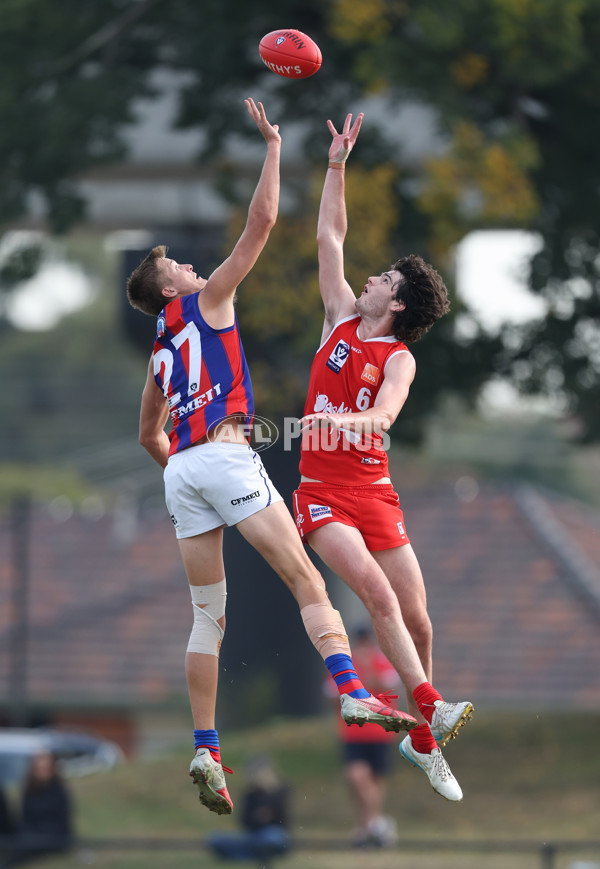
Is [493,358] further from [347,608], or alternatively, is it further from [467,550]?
[467,550]

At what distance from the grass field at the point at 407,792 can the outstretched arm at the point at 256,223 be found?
1193 centimetres

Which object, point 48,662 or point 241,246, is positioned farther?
point 48,662

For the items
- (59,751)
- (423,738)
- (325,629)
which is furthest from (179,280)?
(59,751)

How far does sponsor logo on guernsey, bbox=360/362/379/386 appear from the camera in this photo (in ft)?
23.3

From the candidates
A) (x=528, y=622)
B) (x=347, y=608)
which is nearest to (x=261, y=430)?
(x=347, y=608)

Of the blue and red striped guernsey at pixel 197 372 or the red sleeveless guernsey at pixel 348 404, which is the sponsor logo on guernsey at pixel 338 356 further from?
the blue and red striped guernsey at pixel 197 372

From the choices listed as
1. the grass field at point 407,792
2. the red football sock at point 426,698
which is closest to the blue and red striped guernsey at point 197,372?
the red football sock at point 426,698

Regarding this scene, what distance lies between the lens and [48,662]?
24.0 m

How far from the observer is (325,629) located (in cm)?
674

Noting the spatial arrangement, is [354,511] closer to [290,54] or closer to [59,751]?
[290,54]

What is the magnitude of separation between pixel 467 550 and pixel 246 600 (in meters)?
13.1

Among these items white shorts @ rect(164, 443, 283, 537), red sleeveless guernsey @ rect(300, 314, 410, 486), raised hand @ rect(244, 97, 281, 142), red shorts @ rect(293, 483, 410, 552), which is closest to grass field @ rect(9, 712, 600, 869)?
red shorts @ rect(293, 483, 410, 552)

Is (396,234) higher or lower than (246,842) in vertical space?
higher

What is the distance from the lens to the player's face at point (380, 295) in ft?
23.4
